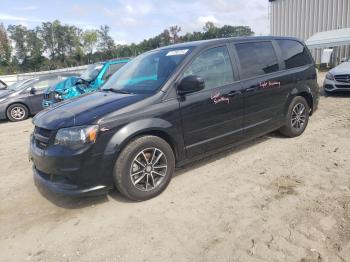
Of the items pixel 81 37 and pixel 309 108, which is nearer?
pixel 309 108

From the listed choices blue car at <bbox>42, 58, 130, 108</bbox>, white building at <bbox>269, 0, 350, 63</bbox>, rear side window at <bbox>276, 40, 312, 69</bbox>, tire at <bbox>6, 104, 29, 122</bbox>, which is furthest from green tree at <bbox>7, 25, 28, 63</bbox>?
rear side window at <bbox>276, 40, 312, 69</bbox>

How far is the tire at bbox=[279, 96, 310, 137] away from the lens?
5855mm

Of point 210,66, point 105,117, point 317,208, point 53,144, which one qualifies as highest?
point 210,66

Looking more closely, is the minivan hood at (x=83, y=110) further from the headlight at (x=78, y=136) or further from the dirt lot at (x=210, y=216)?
the dirt lot at (x=210, y=216)

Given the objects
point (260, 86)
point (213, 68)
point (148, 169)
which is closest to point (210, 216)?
point (148, 169)

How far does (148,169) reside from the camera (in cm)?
402

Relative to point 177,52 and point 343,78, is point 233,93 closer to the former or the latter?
point 177,52

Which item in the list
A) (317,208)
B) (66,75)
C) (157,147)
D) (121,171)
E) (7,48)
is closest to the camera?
(317,208)

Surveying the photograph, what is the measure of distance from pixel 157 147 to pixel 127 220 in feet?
3.04

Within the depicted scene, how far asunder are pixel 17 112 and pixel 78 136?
956 centimetres

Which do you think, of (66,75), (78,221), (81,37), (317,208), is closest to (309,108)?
(317,208)

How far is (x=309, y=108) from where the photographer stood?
20.7ft

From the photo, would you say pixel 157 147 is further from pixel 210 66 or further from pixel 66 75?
pixel 66 75

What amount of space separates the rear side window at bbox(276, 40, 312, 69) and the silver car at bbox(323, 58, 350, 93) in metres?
4.32
